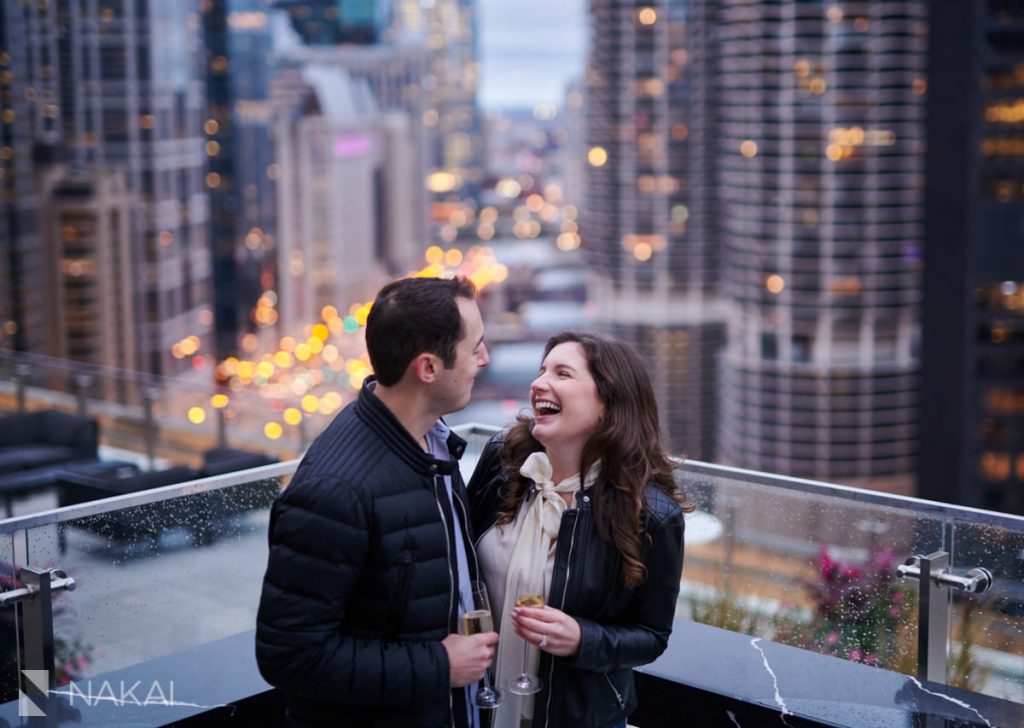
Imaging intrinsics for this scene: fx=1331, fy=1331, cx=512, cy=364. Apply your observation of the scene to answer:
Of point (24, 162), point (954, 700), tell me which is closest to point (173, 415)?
point (954, 700)

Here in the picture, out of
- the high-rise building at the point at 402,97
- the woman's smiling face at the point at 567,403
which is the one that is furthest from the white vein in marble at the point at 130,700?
the high-rise building at the point at 402,97

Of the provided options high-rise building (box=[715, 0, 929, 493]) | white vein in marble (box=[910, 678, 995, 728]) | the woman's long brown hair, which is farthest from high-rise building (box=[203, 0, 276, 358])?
the woman's long brown hair

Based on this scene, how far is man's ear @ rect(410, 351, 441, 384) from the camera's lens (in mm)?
2270

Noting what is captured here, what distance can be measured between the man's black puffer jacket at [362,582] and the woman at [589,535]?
213 millimetres

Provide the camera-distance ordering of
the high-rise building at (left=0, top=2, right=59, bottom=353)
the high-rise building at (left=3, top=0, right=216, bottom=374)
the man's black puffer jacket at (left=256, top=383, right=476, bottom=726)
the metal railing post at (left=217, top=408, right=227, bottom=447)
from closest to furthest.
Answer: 1. the man's black puffer jacket at (left=256, top=383, right=476, bottom=726)
2. the metal railing post at (left=217, top=408, right=227, bottom=447)
3. the high-rise building at (left=0, top=2, right=59, bottom=353)
4. the high-rise building at (left=3, top=0, right=216, bottom=374)

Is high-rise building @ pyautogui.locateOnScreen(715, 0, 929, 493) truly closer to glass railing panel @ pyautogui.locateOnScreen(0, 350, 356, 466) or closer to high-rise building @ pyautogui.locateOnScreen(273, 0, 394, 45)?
high-rise building @ pyautogui.locateOnScreen(273, 0, 394, 45)

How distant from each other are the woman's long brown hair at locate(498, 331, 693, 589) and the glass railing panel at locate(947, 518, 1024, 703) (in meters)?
1.06

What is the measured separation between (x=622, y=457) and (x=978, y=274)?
184 feet

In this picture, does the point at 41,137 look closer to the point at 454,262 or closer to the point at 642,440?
the point at 642,440

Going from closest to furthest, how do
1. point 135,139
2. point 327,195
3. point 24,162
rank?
point 24,162 → point 135,139 → point 327,195

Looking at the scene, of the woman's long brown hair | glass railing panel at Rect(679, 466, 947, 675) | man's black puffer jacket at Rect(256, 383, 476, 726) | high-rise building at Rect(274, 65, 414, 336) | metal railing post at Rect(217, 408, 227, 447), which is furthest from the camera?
high-rise building at Rect(274, 65, 414, 336)

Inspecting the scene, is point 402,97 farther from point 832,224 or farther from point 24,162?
point 24,162

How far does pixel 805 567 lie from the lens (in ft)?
12.3

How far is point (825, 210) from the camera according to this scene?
89312 mm
